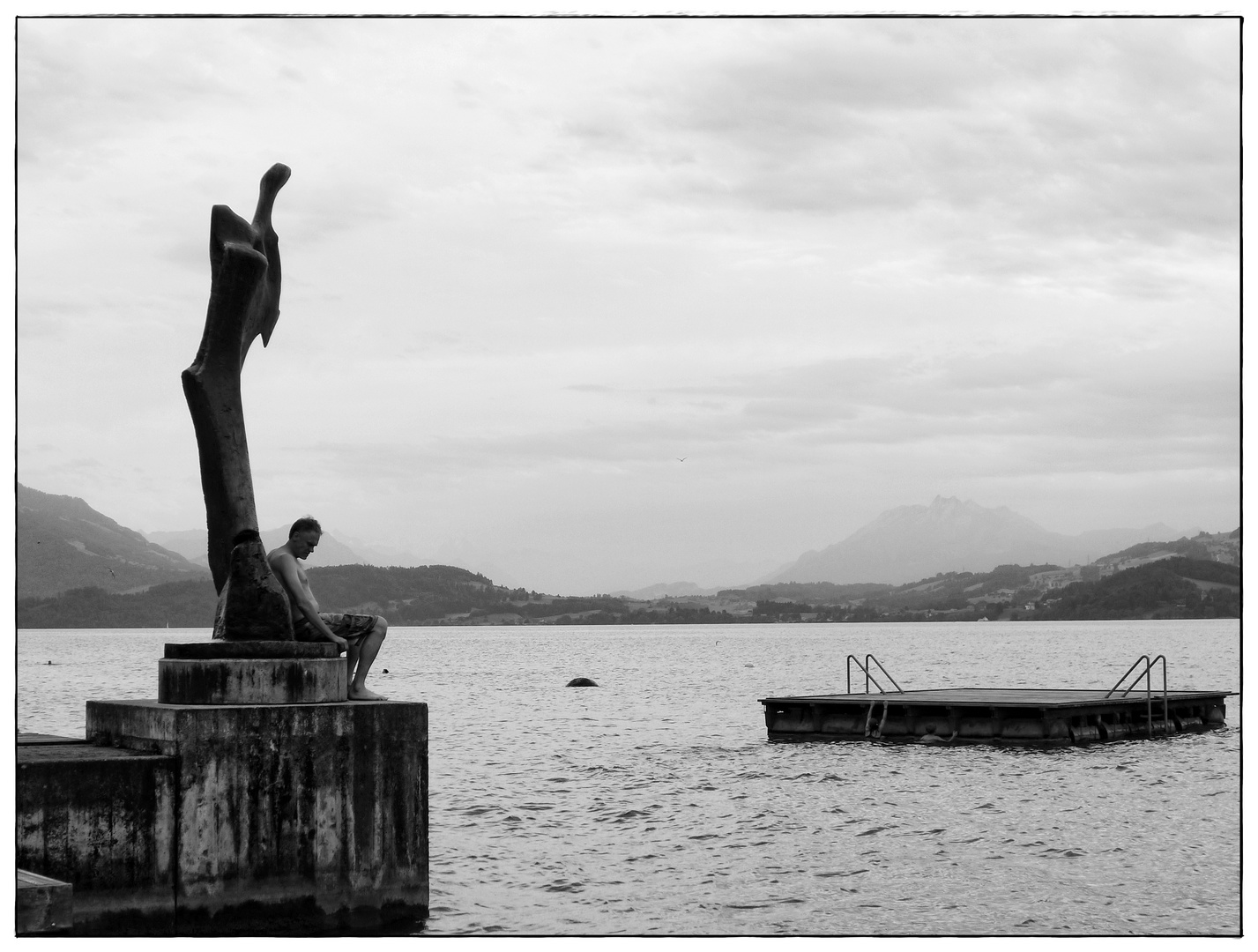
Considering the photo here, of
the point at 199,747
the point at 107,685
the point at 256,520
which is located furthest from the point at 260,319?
the point at 107,685

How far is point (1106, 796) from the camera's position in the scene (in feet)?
100

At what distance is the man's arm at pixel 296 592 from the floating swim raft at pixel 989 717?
89.1ft

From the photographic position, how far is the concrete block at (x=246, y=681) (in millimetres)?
13109

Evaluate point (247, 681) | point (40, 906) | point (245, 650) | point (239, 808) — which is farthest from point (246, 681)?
point (40, 906)

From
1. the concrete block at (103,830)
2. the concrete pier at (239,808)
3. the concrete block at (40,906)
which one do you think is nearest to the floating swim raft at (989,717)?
the concrete pier at (239,808)

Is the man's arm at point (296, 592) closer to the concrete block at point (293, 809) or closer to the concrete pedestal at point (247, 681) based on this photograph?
the concrete pedestal at point (247, 681)

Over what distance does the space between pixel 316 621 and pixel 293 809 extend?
1.84 m

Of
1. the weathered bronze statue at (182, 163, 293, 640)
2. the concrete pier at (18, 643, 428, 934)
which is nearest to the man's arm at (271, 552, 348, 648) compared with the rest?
the weathered bronze statue at (182, 163, 293, 640)

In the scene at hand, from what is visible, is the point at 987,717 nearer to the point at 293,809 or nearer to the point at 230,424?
the point at 230,424

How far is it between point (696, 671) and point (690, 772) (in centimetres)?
8022

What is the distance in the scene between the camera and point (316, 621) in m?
13.9

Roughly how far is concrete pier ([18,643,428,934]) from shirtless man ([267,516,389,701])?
31cm

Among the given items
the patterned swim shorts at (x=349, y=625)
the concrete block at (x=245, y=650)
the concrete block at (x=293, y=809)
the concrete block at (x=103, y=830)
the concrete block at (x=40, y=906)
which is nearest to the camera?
the concrete block at (x=40, y=906)

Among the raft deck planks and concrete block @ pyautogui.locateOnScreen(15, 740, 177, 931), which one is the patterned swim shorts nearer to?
concrete block @ pyautogui.locateOnScreen(15, 740, 177, 931)
